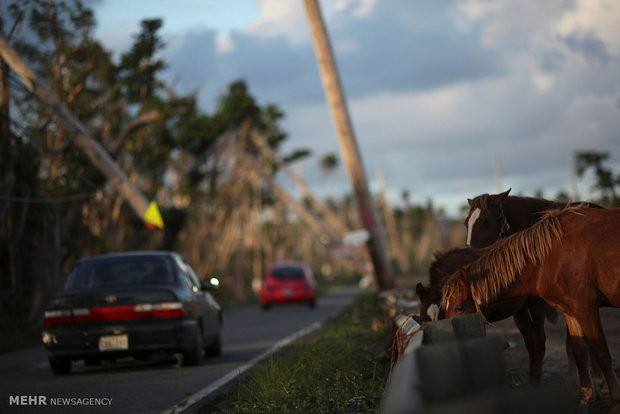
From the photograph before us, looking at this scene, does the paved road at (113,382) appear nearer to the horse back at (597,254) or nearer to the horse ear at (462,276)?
the horse ear at (462,276)

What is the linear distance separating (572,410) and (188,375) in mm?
8065

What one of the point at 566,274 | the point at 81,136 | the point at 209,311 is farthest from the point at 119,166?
the point at 566,274

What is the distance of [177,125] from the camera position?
4238cm

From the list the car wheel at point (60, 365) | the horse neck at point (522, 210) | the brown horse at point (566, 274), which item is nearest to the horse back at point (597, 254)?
the brown horse at point (566, 274)

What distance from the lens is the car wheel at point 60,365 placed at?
11812mm

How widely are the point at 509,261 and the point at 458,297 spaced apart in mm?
545

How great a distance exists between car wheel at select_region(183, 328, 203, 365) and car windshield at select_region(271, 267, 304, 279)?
22262 millimetres

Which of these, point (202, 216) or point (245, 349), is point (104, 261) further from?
point (202, 216)

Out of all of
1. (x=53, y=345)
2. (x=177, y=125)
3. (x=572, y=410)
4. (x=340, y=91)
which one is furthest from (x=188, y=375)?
(x=177, y=125)

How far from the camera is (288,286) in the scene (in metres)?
34.2

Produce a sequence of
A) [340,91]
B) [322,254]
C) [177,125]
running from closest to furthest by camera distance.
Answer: [340,91]
[177,125]
[322,254]

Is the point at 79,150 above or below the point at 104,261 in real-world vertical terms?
above

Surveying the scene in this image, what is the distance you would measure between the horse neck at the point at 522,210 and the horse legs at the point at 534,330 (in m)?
0.78

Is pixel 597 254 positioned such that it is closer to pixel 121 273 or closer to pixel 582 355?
pixel 582 355
